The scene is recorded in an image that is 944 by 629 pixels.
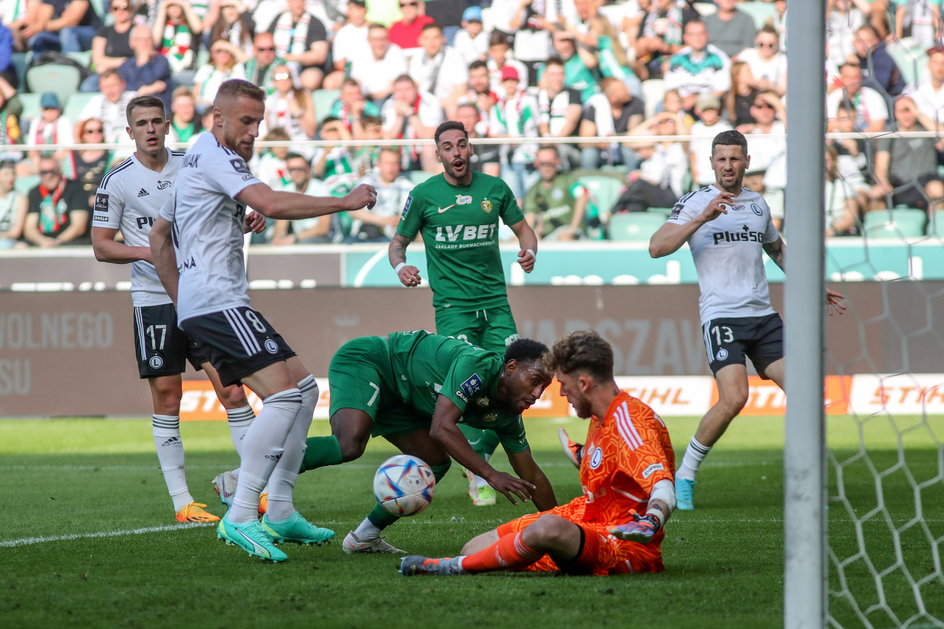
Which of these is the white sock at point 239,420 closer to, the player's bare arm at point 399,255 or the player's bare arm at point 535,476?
the player's bare arm at point 399,255

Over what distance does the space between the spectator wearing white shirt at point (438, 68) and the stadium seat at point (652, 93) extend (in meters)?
2.13

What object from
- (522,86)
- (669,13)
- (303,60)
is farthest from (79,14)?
(669,13)

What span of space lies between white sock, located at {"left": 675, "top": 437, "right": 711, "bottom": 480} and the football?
8.29 feet

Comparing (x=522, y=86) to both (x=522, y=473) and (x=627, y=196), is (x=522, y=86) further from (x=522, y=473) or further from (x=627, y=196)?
(x=522, y=473)

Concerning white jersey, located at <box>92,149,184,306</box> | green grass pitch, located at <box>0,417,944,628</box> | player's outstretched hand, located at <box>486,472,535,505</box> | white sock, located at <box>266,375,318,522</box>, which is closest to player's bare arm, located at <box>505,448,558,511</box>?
green grass pitch, located at <box>0,417,944,628</box>

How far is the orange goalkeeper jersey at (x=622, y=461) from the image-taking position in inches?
171

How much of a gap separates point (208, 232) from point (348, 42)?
11289mm

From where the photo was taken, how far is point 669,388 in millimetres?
12625

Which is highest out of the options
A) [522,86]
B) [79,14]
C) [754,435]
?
[79,14]

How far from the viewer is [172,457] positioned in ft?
22.9

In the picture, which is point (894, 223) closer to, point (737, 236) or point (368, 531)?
point (737, 236)

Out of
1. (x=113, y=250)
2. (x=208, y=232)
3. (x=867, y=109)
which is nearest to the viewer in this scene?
(x=208, y=232)

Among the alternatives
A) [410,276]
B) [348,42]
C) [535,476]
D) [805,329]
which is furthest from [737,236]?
[348,42]

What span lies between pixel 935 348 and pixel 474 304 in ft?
18.5
